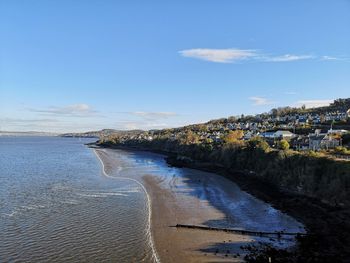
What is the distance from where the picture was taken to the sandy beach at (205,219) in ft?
70.1

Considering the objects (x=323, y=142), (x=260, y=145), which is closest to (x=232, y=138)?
(x=323, y=142)

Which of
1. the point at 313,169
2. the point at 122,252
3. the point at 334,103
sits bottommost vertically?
the point at 122,252

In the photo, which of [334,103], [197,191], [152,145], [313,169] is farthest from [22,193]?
[334,103]

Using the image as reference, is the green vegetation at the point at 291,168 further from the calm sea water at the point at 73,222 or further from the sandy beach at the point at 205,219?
the calm sea water at the point at 73,222

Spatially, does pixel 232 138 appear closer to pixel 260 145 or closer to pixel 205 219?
pixel 260 145

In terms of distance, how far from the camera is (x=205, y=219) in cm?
2841

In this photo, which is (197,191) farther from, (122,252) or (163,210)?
(122,252)

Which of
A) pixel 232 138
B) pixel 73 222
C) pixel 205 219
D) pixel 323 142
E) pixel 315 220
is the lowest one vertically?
pixel 73 222

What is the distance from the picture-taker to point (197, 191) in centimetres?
4153

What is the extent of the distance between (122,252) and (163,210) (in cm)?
1069

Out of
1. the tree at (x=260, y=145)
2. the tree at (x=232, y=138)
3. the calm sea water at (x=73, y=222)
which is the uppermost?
the tree at (x=232, y=138)

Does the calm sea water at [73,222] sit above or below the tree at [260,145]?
below

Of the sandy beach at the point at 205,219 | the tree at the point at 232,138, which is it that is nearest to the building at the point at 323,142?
the tree at the point at 232,138

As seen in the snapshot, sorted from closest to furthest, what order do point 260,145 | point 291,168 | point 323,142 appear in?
point 291,168 < point 260,145 < point 323,142
